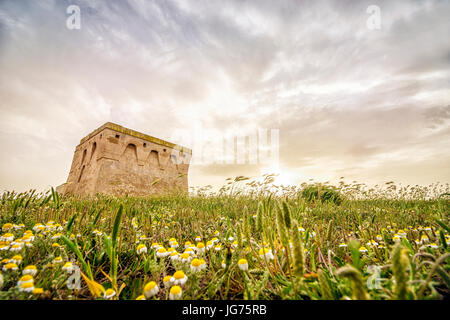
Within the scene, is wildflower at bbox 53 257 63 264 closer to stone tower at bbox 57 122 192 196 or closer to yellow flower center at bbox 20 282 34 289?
yellow flower center at bbox 20 282 34 289

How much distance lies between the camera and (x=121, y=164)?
621 inches

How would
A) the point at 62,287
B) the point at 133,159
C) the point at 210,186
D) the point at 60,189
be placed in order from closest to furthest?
the point at 62,287 → the point at 210,186 → the point at 133,159 → the point at 60,189

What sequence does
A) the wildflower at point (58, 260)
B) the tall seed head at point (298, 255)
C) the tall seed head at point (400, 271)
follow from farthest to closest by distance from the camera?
the wildflower at point (58, 260) < the tall seed head at point (298, 255) < the tall seed head at point (400, 271)

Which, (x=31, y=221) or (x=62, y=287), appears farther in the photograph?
(x=31, y=221)

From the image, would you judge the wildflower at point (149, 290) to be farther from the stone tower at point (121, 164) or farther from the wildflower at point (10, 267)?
the stone tower at point (121, 164)

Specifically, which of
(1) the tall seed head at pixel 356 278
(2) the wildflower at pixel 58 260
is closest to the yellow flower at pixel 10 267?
(2) the wildflower at pixel 58 260

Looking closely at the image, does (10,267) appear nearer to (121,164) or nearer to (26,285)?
(26,285)

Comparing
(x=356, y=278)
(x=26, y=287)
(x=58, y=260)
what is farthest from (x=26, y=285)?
(x=356, y=278)

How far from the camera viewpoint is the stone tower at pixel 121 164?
14.9 meters
